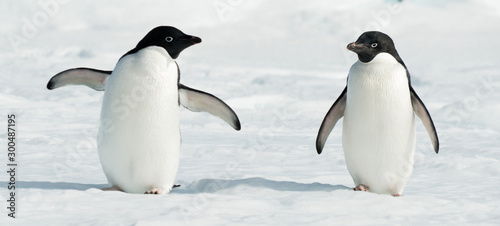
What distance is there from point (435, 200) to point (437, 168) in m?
1.87

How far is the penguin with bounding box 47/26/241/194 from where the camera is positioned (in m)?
3.26

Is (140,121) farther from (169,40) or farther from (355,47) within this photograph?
(355,47)

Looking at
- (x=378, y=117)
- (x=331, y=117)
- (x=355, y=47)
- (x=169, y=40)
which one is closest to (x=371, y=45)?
(x=355, y=47)

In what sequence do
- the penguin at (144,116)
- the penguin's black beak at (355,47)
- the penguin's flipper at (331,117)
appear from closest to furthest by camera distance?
the penguin at (144,116), the penguin's black beak at (355,47), the penguin's flipper at (331,117)

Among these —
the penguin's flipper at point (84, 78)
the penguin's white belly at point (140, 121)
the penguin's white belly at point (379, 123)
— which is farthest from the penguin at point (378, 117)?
the penguin's flipper at point (84, 78)

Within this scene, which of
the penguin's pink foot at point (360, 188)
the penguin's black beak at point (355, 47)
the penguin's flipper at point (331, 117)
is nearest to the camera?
the penguin's black beak at point (355, 47)

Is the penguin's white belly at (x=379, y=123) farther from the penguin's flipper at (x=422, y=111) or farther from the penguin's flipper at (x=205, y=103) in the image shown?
the penguin's flipper at (x=205, y=103)

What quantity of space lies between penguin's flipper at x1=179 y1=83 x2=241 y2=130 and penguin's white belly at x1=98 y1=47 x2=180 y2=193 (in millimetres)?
93

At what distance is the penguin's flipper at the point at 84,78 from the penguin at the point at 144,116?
3.4 inches

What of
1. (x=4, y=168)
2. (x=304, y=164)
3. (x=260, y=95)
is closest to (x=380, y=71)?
(x=304, y=164)

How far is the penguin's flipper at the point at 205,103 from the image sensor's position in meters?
3.47

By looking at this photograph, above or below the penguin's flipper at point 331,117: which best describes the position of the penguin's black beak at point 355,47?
above

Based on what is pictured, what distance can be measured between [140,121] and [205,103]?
40 cm

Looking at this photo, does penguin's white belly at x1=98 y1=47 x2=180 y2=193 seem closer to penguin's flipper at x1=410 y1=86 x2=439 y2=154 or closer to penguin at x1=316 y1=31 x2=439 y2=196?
penguin at x1=316 y1=31 x2=439 y2=196
